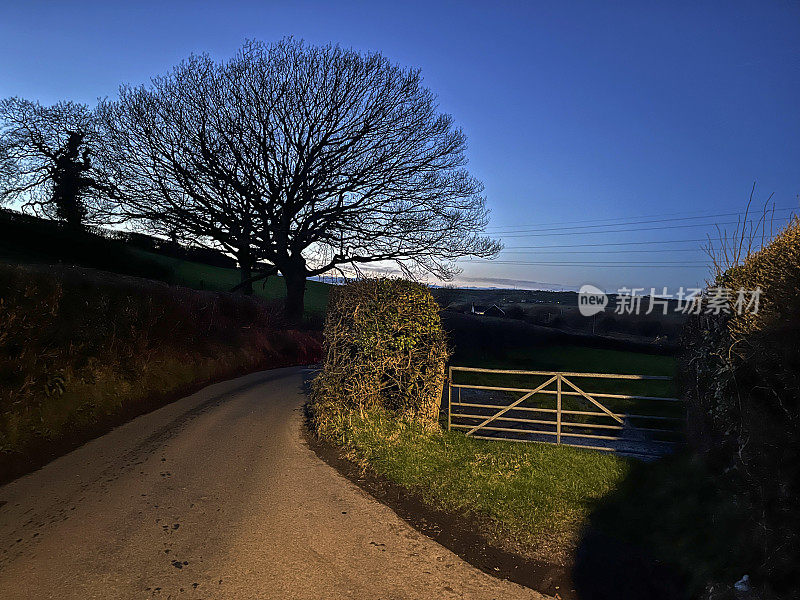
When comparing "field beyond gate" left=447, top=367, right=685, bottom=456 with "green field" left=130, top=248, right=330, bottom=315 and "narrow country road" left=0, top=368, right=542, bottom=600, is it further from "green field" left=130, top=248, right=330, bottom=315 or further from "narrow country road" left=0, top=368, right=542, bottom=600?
"green field" left=130, top=248, right=330, bottom=315

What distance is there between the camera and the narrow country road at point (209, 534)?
4734 mm

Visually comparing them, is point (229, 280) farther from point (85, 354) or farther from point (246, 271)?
point (85, 354)

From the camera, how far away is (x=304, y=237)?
84.2 ft

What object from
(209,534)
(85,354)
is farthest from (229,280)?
(209,534)

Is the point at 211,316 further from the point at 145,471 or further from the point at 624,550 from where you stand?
the point at 624,550

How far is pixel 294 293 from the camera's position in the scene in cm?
2781

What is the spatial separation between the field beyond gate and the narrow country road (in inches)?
154

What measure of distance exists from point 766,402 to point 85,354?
42.3 feet

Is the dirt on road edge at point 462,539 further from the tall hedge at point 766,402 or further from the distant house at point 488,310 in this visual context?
the distant house at point 488,310

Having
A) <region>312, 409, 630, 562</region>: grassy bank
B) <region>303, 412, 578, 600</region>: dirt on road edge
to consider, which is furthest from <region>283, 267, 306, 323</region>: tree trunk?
<region>303, 412, 578, 600</region>: dirt on road edge

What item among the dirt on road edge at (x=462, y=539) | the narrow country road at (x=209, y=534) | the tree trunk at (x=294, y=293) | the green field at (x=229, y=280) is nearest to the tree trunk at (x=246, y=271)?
Result: the tree trunk at (x=294, y=293)

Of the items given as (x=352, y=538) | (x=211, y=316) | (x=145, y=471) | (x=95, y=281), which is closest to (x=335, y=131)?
(x=211, y=316)

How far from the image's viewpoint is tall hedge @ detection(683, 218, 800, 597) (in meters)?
4.37

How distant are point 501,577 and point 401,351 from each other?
576 cm
